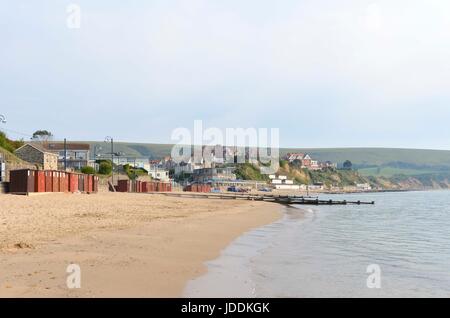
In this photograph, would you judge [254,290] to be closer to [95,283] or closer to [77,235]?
[95,283]

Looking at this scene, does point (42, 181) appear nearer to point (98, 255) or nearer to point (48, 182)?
point (48, 182)

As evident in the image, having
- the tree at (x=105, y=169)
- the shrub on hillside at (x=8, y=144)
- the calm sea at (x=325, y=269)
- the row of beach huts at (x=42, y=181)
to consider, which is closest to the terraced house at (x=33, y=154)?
the shrub on hillside at (x=8, y=144)

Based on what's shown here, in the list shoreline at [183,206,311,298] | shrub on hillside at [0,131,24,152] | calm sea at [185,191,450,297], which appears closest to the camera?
shoreline at [183,206,311,298]

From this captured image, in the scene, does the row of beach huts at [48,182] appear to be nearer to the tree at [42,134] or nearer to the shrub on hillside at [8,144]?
the shrub on hillside at [8,144]

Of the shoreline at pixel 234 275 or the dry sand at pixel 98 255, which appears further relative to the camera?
the shoreline at pixel 234 275

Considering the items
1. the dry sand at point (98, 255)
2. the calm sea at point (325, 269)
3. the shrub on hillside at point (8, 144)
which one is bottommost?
the calm sea at point (325, 269)

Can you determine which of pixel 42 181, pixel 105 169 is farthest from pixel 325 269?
pixel 105 169

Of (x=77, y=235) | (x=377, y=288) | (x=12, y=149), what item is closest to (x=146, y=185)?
(x=12, y=149)

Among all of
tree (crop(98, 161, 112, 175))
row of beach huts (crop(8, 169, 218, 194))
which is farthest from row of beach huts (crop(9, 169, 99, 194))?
tree (crop(98, 161, 112, 175))

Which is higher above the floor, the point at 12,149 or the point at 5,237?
the point at 12,149

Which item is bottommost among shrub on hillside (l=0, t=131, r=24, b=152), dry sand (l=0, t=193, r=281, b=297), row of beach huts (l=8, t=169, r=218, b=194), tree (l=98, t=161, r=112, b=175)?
dry sand (l=0, t=193, r=281, b=297)

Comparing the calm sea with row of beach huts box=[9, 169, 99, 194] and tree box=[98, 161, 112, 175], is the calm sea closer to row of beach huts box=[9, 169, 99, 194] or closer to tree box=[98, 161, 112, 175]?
row of beach huts box=[9, 169, 99, 194]
